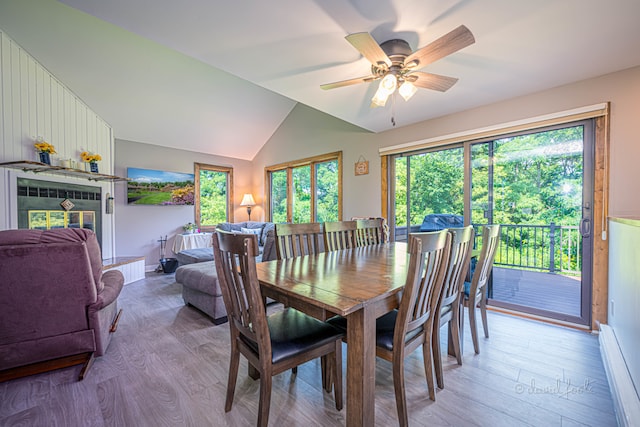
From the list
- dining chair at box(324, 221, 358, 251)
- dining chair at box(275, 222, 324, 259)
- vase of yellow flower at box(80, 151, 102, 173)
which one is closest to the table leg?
dining chair at box(275, 222, 324, 259)

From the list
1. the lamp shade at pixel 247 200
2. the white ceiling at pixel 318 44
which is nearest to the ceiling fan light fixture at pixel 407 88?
the white ceiling at pixel 318 44

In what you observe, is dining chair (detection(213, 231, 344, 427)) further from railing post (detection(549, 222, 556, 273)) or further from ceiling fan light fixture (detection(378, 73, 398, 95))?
railing post (detection(549, 222, 556, 273))

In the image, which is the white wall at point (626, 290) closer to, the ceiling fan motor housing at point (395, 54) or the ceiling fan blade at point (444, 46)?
the ceiling fan blade at point (444, 46)

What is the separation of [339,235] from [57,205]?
3.79 metres

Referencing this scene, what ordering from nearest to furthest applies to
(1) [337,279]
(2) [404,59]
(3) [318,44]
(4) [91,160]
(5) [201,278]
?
(1) [337,279] → (2) [404,59] → (3) [318,44] → (5) [201,278] → (4) [91,160]

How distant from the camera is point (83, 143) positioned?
387 centimetres

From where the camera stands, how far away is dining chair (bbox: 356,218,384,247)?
9.13 feet

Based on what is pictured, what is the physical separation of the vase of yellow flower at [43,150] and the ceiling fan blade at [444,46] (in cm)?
405

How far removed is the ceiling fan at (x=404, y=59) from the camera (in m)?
1.55

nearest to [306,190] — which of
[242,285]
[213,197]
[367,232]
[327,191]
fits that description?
[327,191]

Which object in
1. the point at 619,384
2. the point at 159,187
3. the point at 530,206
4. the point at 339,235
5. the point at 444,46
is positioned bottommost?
the point at 619,384

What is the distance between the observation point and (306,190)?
5461 mm

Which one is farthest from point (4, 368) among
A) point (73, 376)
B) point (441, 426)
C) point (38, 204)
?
point (441, 426)

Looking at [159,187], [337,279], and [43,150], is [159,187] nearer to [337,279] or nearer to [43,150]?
[43,150]
